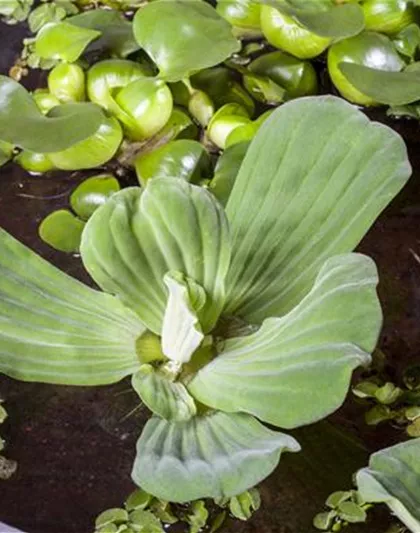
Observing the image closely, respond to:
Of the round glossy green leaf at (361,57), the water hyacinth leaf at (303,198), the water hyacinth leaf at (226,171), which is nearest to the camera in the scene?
the water hyacinth leaf at (303,198)

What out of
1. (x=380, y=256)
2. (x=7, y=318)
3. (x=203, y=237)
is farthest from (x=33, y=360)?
(x=380, y=256)

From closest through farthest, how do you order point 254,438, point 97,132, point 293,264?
1. point 254,438
2. point 293,264
3. point 97,132

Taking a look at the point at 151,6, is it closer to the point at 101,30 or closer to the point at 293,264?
the point at 101,30

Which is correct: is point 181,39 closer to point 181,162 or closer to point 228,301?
point 181,162

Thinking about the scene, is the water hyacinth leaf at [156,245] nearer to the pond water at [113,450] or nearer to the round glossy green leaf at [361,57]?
the pond water at [113,450]

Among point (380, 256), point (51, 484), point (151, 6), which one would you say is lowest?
point (51, 484)

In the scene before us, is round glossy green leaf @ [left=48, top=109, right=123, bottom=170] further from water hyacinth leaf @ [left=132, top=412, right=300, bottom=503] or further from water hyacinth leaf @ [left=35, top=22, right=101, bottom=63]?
water hyacinth leaf @ [left=132, top=412, right=300, bottom=503]

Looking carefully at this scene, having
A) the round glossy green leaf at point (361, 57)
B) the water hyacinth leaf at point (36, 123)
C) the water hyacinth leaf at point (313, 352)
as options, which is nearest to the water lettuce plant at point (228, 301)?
the water hyacinth leaf at point (313, 352)
